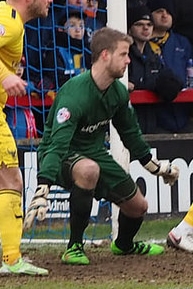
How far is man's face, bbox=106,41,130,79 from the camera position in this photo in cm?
711

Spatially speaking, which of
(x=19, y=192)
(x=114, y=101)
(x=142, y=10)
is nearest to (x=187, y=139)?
(x=142, y=10)

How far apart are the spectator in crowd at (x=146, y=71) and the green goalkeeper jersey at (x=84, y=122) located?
244cm

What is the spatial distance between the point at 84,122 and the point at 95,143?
25 centimetres

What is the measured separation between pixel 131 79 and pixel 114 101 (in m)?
2.90

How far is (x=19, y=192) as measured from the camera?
6594 millimetres

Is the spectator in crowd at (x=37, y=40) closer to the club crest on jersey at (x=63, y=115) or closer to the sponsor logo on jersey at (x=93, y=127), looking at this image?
the sponsor logo on jersey at (x=93, y=127)

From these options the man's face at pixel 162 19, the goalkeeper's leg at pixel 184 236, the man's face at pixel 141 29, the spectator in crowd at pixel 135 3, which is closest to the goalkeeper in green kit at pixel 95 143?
the goalkeeper's leg at pixel 184 236

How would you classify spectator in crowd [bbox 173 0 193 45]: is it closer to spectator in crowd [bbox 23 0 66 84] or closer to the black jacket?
the black jacket

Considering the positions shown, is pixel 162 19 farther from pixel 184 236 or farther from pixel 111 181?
pixel 111 181

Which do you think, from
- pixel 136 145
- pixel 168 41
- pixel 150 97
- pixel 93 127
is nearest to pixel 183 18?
pixel 168 41

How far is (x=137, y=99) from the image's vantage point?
10008 mm

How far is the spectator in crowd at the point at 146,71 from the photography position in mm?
10039

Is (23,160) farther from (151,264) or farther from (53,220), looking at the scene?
(151,264)

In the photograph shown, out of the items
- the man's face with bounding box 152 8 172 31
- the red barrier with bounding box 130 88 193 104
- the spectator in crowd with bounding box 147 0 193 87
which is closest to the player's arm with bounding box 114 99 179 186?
the red barrier with bounding box 130 88 193 104
